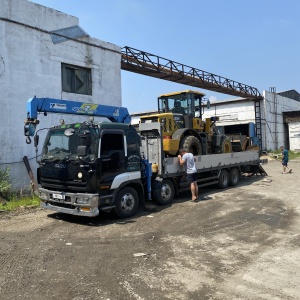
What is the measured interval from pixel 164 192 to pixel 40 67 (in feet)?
24.3

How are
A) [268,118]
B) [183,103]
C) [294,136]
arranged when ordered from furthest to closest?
[294,136], [268,118], [183,103]

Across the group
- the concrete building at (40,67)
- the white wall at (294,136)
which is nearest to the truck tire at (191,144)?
the concrete building at (40,67)

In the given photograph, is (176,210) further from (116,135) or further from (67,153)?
(67,153)

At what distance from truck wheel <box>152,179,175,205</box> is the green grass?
3.71m

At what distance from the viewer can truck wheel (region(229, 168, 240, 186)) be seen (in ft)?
43.8

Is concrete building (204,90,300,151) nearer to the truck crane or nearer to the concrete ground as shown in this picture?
the concrete ground

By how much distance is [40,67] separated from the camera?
1284cm

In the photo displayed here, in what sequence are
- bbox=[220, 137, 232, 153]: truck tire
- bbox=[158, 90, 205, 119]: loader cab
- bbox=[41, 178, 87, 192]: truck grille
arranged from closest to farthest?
bbox=[41, 178, 87, 192]: truck grille, bbox=[158, 90, 205, 119]: loader cab, bbox=[220, 137, 232, 153]: truck tire

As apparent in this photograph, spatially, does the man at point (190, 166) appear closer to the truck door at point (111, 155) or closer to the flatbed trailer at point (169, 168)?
the flatbed trailer at point (169, 168)

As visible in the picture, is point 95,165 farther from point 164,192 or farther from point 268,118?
point 268,118

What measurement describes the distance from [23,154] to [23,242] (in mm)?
6457

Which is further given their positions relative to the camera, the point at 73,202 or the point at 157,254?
the point at 73,202

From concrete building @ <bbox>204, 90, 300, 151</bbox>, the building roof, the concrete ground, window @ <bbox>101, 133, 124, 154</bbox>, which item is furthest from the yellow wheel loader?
the building roof

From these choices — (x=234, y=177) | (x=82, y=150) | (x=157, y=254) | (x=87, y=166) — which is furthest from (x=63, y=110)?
(x=234, y=177)
